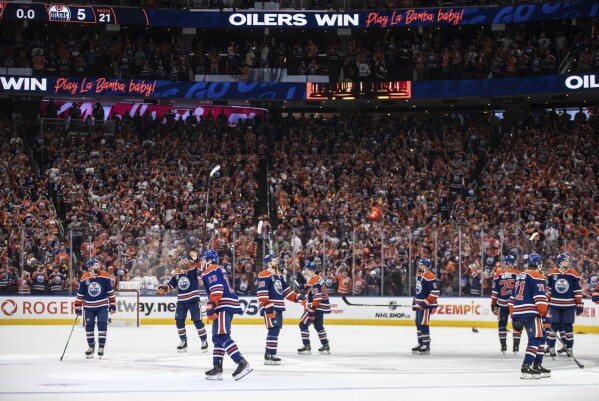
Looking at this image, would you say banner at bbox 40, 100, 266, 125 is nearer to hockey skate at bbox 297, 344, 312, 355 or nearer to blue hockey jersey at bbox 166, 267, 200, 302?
blue hockey jersey at bbox 166, 267, 200, 302

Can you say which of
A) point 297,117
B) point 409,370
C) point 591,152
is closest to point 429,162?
point 591,152

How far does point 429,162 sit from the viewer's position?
37.7m

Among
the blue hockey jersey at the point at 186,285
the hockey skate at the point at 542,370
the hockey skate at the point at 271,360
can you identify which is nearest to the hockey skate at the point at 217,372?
the hockey skate at the point at 271,360

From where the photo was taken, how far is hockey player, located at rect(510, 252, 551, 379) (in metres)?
15.2

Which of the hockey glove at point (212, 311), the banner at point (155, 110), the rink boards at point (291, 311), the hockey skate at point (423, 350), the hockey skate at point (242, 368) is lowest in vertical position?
the hockey skate at point (423, 350)

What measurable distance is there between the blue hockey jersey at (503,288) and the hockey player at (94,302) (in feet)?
25.3

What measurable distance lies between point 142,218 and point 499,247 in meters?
11.6

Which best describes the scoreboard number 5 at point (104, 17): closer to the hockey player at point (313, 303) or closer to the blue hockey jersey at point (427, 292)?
the hockey player at point (313, 303)

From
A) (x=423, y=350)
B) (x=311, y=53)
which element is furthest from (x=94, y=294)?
(x=311, y=53)

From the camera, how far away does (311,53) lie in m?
42.3

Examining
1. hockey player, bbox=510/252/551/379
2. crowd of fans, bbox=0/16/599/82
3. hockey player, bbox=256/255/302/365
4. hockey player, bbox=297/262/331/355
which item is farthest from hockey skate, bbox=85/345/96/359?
crowd of fans, bbox=0/16/599/82

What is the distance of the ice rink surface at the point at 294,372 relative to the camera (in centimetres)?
1391

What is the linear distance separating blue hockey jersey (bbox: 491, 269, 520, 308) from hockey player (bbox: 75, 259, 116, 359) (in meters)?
7.70

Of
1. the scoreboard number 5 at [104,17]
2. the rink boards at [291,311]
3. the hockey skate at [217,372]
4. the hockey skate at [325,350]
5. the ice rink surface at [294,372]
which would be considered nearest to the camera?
the ice rink surface at [294,372]
